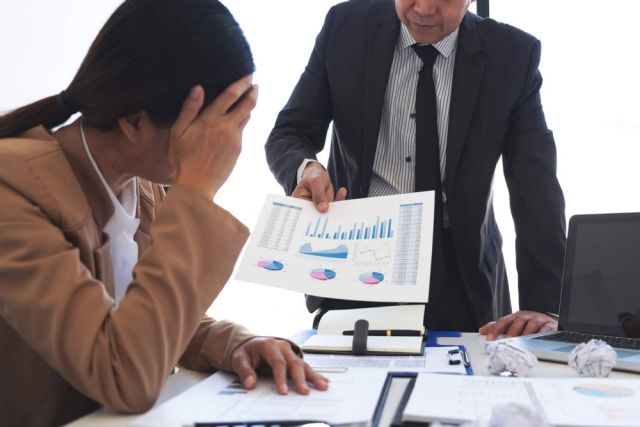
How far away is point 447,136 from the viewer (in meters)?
1.79

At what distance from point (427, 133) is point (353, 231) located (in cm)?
45

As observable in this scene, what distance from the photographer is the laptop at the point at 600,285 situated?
53.3 inches

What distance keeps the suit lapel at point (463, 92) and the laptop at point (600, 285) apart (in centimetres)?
→ 39

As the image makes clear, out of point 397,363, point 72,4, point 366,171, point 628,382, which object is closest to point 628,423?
point 628,382

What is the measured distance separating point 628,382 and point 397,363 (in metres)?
0.39

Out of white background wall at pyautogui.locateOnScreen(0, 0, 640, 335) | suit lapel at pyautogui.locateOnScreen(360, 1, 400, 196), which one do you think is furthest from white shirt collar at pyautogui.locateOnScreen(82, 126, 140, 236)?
white background wall at pyautogui.locateOnScreen(0, 0, 640, 335)

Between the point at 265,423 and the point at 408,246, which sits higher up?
the point at 408,246

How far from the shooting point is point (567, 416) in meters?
0.82

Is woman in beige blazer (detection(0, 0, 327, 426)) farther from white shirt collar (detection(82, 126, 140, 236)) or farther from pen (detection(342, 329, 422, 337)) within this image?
pen (detection(342, 329, 422, 337))

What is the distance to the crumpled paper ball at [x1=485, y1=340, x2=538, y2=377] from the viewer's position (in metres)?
1.11

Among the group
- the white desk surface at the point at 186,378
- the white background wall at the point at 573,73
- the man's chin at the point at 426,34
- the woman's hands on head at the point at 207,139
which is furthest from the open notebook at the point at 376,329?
the white background wall at the point at 573,73

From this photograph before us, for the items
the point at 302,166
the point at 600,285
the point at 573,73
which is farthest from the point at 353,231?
the point at 573,73

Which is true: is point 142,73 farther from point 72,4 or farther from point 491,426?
point 72,4

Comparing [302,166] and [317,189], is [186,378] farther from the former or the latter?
[302,166]
